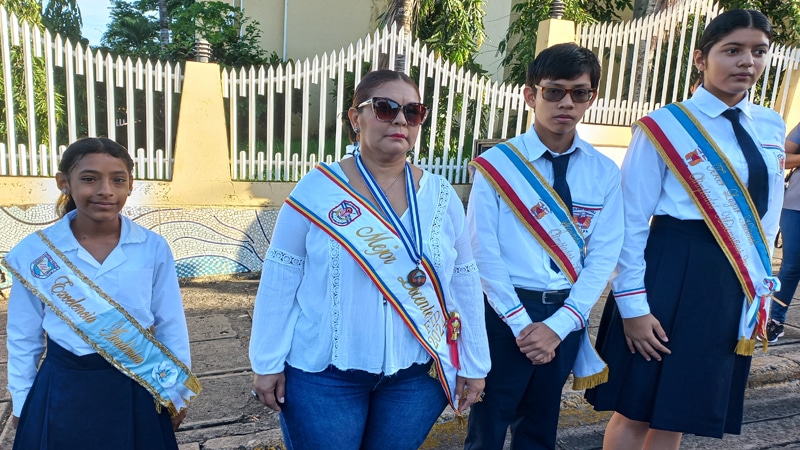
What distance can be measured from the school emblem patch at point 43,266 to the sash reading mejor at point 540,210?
1472 mm

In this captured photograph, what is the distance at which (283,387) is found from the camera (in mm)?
1636

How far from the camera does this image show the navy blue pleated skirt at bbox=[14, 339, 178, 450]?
1.73 metres

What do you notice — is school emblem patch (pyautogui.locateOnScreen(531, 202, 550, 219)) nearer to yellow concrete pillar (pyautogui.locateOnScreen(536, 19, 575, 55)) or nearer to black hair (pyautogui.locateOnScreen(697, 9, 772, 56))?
black hair (pyautogui.locateOnScreen(697, 9, 772, 56))

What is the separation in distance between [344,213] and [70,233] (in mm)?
942

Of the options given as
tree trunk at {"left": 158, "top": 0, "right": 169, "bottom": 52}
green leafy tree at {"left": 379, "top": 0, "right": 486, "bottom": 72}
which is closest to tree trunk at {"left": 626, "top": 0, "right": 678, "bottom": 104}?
green leafy tree at {"left": 379, "top": 0, "right": 486, "bottom": 72}

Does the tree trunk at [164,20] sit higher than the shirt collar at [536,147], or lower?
higher

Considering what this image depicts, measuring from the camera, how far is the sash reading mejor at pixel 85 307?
1.74 m

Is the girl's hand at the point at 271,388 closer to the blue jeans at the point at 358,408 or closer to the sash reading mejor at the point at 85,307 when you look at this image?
the blue jeans at the point at 358,408

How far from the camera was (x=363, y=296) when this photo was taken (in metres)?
1.57

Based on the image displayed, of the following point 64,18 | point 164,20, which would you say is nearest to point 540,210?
point 164,20

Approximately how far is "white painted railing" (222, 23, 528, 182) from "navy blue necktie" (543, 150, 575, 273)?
320 cm

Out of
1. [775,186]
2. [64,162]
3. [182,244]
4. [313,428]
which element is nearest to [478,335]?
[313,428]

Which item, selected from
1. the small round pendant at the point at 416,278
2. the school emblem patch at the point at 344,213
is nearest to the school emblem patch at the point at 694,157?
the small round pendant at the point at 416,278

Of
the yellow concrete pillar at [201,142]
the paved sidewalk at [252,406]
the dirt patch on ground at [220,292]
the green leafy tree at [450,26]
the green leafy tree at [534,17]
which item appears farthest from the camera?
the green leafy tree at [534,17]
